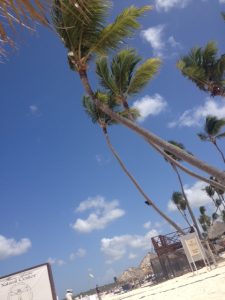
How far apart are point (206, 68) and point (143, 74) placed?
368 cm

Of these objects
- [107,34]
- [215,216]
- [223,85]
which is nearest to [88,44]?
[107,34]

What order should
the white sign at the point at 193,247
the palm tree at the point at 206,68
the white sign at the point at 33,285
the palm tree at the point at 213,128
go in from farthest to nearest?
1. the palm tree at the point at 213,128
2. the white sign at the point at 193,247
3. the palm tree at the point at 206,68
4. the white sign at the point at 33,285

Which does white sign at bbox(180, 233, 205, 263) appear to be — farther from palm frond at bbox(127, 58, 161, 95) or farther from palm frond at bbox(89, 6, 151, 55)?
palm frond at bbox(89, 6, 151, 55)

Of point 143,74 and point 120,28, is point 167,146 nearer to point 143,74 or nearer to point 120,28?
point 120,28

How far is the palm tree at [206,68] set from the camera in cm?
1170

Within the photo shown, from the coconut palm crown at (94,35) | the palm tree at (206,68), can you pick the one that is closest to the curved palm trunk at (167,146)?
the coconut palm crown at (94,35)

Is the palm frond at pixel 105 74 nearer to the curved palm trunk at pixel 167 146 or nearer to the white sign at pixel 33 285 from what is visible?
the curved palm trunk at pixel 167 146

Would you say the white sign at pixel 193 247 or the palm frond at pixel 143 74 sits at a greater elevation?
the palm frond at pixel 143 74

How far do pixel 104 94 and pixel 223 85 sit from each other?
4.58 m

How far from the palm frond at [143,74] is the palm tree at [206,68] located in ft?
9.56

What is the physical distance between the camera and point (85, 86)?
6770mm

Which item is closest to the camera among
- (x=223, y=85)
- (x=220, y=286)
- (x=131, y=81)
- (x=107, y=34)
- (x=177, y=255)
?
(x=107, y=34)

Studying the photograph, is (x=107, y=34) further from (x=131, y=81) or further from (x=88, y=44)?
(x=131, y=81)

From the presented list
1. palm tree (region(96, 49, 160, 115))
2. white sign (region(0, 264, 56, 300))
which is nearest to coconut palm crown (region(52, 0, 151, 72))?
palm tree (region(96, 49, 160, 115))
